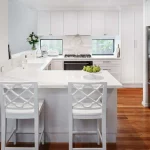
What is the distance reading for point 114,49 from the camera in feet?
27.1

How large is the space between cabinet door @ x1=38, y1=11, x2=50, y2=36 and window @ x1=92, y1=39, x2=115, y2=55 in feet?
4.98

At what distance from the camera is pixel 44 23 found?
7.84 metres

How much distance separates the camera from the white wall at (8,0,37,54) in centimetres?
598

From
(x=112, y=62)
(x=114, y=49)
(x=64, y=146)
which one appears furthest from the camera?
(x=114, y=49)

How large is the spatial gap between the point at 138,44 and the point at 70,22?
2105 mm

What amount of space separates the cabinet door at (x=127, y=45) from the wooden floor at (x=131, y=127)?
128cm

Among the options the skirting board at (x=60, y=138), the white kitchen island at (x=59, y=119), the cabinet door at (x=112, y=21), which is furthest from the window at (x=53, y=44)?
the skirting board at (x=60, y=138)

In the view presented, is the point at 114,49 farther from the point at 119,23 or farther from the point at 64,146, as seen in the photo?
the point at 64,146

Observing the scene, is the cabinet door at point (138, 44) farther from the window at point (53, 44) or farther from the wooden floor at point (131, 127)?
the window at point (53, 44)

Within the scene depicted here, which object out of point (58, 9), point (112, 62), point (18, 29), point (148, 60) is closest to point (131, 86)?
point (112, 62)

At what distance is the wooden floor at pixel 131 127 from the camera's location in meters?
3.46

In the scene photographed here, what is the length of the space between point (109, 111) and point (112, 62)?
4.13 m

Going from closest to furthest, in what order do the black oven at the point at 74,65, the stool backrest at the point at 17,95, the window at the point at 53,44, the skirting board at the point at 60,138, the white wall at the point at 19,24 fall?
the stool backrest at the point at 17,95 → the skirting board at the point at 60,138 → the white wall at the point at 19,24 → the black oven at the point at 74,65 → the window at the point at 53,44

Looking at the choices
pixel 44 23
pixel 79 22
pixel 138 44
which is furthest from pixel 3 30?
pixel 138 44
